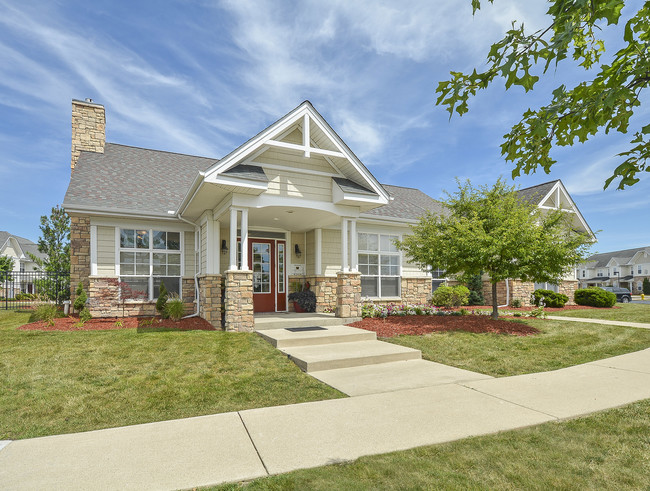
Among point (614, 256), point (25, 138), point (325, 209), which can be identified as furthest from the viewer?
point (614, 256)

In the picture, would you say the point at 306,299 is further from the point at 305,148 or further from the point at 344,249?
the point at 305,148

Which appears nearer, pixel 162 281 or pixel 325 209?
pixel 325 209

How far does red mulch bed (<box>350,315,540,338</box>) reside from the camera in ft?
29.9

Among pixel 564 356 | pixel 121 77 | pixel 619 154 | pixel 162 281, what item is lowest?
pixel 564 356

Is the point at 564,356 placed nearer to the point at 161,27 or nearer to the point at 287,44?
the point at 287,44

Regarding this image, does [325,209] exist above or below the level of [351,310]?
above

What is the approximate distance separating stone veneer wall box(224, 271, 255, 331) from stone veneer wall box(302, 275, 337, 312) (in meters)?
3.63

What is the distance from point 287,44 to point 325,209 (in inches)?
167

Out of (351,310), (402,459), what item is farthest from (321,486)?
(351,310)

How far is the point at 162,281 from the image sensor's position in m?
11.5

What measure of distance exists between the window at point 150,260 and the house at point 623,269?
5936cm

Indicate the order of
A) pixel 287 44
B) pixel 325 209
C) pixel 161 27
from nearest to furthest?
pixel 161 27 < pixel 287 44 < pixel 325 209

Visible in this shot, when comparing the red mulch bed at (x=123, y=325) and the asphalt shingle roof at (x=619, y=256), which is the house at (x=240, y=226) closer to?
the red mulch bed at (x=123, y=325)

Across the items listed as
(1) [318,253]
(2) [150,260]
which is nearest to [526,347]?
(1) [318,253]
